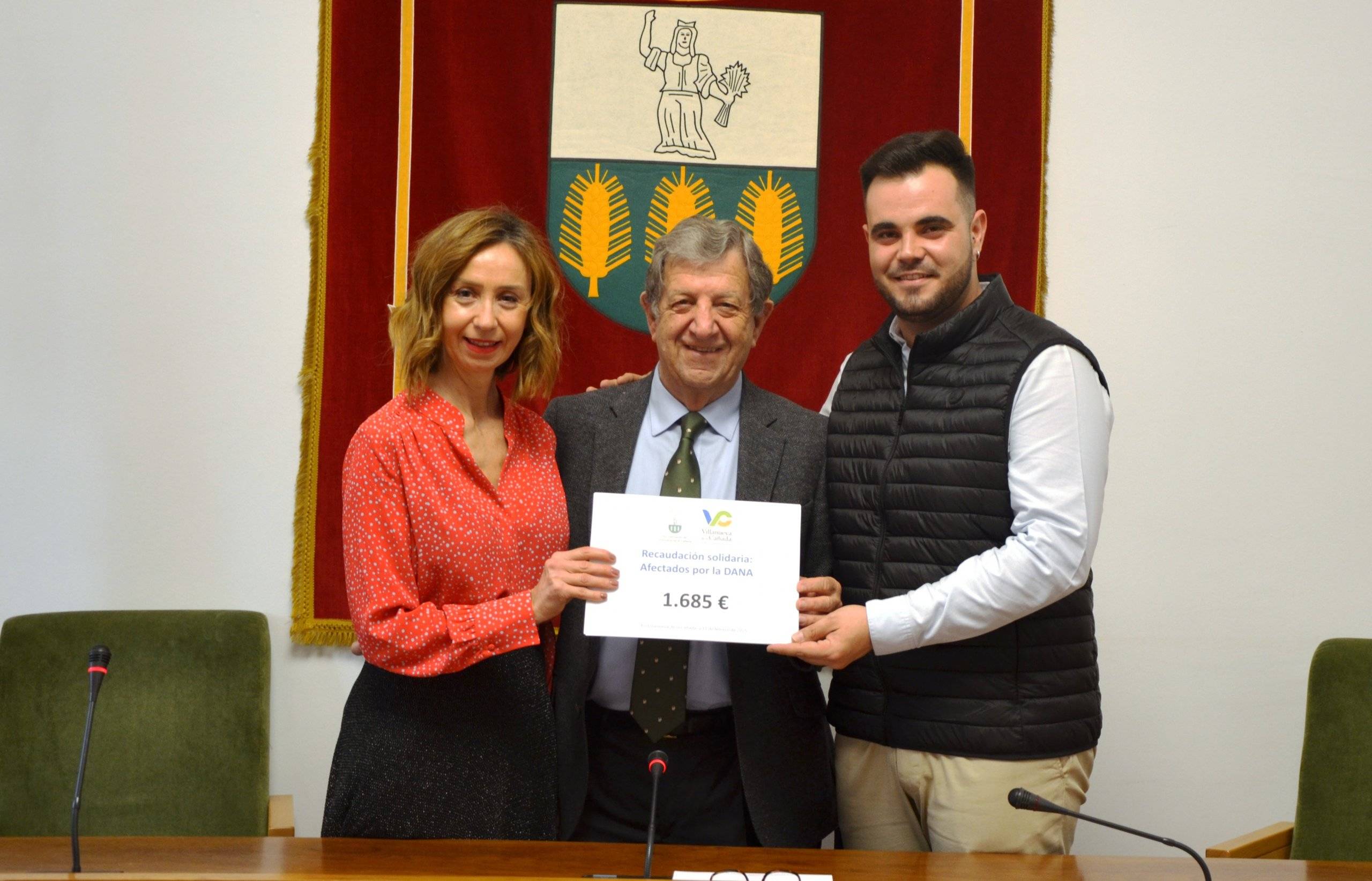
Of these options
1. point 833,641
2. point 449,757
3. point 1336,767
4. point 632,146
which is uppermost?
point 632,146

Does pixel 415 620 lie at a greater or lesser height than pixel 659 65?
lesser

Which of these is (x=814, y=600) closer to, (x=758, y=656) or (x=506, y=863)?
(x=758, y=656)

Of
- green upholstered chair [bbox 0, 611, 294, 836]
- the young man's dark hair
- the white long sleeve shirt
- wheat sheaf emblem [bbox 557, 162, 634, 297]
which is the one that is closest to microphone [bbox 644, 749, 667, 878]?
the white long sleeve shirt

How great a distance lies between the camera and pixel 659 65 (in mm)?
2924

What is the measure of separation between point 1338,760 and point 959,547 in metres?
1.27

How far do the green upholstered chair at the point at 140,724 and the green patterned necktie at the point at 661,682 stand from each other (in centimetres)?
104

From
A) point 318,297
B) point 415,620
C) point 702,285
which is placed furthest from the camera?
point 318,297

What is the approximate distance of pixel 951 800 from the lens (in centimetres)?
189

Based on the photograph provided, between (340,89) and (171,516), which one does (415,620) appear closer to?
(171,516)

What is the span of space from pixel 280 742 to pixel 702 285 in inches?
72.7

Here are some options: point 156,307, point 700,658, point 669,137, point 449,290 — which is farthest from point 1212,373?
point 156,307

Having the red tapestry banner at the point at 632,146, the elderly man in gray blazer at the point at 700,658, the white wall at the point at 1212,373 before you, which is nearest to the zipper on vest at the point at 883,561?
the elderly man in gray blazer at the point at 700,658

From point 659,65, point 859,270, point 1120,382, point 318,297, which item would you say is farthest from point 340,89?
point 1120,382

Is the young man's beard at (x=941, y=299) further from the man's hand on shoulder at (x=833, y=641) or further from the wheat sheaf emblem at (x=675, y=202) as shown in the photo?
the wheat sheaf emblem at (x=675, y=202)
